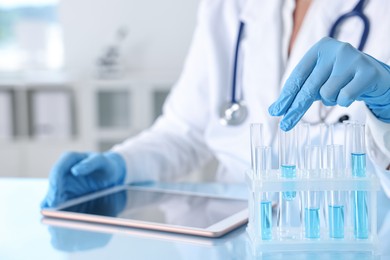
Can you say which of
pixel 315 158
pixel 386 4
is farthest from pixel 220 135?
pixel 315 158

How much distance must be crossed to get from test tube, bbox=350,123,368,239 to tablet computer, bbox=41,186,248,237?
0.69ft

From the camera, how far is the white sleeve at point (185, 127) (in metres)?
1.58

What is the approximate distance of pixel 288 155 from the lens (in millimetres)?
888

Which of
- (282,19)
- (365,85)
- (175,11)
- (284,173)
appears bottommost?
(284,173)

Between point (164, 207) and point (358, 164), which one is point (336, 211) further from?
point (164, 207)

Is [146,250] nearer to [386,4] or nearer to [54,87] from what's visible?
[386,4]

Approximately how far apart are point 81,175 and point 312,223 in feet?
1.86

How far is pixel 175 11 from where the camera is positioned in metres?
3.28

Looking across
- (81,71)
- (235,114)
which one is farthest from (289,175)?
(81,71)

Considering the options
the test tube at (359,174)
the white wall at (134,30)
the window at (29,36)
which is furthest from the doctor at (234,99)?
the window at (29,36)

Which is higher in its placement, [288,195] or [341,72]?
[341,72]

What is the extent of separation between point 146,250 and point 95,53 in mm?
2580

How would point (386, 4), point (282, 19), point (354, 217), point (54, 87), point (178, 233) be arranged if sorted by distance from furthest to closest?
point (54, 87) → point (282, 19) → point (386, 4) → point (178, 233) → point (354, 217)

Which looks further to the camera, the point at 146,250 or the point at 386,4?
the point at 386,4
